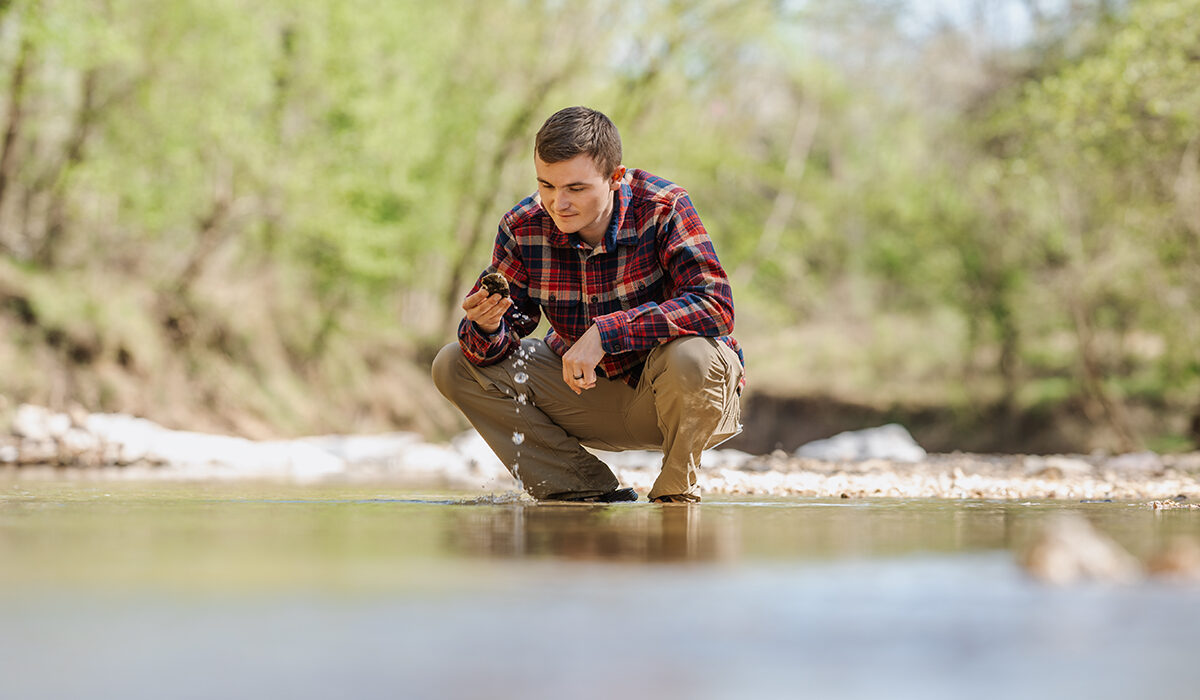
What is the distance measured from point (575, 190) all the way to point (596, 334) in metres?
0.45

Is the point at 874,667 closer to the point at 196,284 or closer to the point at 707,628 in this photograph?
the point at 707,628

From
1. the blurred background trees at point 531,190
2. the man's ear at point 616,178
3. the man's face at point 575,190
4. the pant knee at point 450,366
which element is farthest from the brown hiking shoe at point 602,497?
the blurred background trees at point 531,190

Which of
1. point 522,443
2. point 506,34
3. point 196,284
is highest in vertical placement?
point 506,34

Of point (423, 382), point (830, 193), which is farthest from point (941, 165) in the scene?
point (423, 382)

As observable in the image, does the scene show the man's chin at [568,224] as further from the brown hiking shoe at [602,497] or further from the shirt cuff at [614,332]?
the brown hiking shoe at [602,497]

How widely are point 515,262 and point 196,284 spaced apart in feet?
34.8

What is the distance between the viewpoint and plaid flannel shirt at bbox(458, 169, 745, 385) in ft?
11.9

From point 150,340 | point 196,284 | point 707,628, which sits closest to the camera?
point 707,628

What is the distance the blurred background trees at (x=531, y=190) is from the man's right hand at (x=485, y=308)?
804 centimetres

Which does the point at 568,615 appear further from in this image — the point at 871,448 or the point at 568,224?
the point at 871,448

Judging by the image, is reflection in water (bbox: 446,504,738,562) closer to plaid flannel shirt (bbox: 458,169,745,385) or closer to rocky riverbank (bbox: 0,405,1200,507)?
plaid flannel shirt (bbox: 458,169,745,385)

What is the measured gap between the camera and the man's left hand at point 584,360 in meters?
3.57

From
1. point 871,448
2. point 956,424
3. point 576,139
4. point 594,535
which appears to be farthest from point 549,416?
point 956,424

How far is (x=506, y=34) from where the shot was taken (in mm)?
17547
